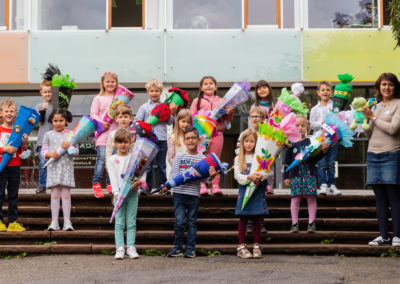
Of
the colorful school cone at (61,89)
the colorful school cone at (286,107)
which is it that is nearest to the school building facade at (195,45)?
the colorful school cone at (61,89)

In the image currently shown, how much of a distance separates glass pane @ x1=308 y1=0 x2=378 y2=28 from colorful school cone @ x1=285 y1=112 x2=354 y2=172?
7538 mm

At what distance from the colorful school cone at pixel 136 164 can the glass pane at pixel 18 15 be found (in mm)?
9473

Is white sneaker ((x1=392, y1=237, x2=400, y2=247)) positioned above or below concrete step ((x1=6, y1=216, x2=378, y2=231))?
below

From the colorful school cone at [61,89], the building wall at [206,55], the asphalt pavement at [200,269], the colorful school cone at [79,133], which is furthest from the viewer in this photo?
the building wall at [206,55]

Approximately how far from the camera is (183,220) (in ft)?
24.1

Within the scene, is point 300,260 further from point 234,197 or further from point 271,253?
point 234,197

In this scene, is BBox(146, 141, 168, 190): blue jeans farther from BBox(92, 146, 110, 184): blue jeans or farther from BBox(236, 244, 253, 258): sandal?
BBox(236, 244, 253, 258): sandal

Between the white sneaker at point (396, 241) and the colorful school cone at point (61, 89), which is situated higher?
the colorful school cone at point (61, 89)

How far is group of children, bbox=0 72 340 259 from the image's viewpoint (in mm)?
7324

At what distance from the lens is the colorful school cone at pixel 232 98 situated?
28.7 feet

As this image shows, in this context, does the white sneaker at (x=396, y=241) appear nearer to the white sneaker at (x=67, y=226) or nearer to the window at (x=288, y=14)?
the white sneaker at (x=67, y=226)

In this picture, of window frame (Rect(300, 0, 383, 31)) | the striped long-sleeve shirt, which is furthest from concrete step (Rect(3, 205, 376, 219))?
window frame (Rect(300, 0, 383, 31))

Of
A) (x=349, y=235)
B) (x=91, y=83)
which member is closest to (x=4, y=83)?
(x=91, y=83)

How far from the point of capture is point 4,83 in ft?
50.4
